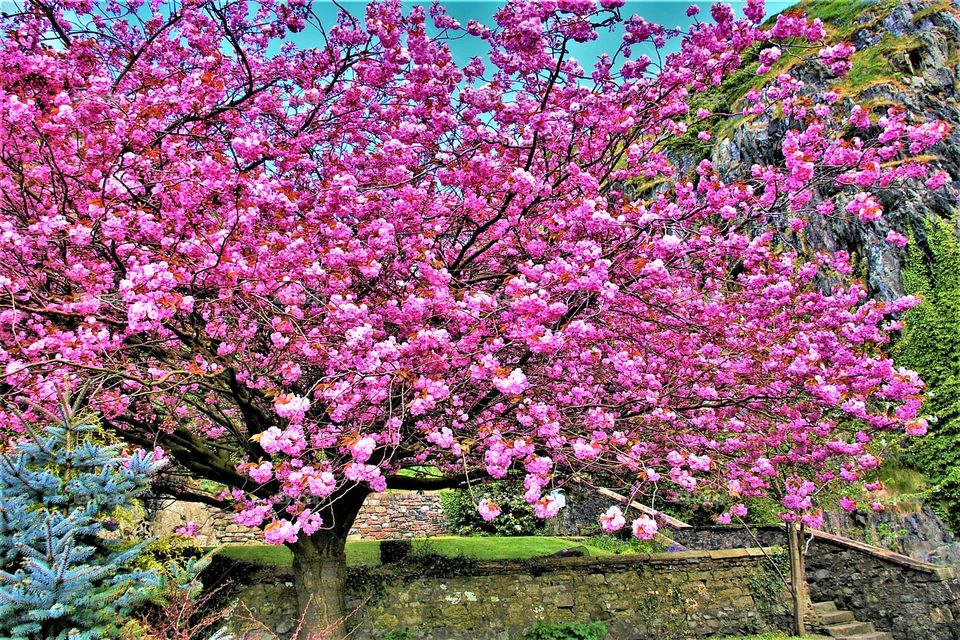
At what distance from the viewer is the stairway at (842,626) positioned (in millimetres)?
10328

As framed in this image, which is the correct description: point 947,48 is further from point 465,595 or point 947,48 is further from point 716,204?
point 465,595

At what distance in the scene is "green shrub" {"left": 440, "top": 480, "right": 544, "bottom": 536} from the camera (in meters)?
15.4

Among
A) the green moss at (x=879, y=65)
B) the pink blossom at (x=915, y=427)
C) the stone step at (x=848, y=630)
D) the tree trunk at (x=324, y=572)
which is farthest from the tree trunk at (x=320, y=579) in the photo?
the green moss at (x=879, y=65)

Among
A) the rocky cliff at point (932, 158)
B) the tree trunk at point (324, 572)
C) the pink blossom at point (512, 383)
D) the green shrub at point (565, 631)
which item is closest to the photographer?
the pink blossom at point (512, 383)

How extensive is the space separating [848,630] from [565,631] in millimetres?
5704

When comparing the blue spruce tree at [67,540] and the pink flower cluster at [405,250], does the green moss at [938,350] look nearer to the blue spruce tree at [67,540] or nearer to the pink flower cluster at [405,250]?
→ the pink flower cluster at [405,250]

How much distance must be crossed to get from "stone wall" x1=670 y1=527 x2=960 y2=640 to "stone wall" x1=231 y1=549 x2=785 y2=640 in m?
1.23

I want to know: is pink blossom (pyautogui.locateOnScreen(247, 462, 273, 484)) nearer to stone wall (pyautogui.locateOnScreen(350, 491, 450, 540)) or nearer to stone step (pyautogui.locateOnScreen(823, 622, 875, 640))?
stone step (pyautogui.locateOnScreen(823, 622, 875, 640))

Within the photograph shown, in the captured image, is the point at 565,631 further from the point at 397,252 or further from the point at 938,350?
the point at 938,350

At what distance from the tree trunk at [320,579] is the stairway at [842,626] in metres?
8.87

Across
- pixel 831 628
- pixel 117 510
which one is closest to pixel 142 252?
pixel 117 510

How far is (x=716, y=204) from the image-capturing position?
6105 mm

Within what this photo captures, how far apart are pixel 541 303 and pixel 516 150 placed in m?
2.08

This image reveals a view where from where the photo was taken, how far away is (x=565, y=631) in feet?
29.6
